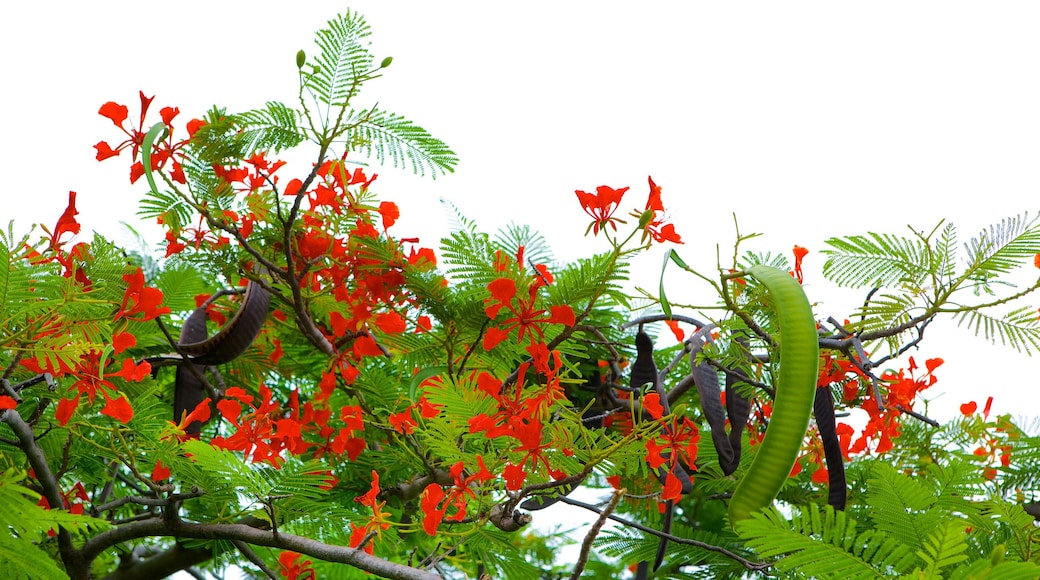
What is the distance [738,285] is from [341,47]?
802 mm

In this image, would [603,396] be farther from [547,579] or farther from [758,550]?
[547,579]

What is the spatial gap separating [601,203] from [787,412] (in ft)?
1.51

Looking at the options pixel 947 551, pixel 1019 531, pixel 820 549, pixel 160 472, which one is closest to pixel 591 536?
pixel 820 549

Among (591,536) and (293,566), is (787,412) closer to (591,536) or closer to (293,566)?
(591,536)

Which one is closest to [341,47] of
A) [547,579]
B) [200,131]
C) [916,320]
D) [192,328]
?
[200,131]

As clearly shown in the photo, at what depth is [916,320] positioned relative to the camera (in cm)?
149

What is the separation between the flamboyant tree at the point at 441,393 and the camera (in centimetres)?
119

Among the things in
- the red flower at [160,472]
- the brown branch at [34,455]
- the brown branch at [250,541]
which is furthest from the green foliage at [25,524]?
the red flower at [160,472]

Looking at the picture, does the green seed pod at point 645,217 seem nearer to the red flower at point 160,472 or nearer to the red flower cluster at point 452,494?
the red flower cluster at point 452,494

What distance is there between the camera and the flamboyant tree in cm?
119

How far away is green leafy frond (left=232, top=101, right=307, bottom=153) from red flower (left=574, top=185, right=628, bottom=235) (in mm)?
577

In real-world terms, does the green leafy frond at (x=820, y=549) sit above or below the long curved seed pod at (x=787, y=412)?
below

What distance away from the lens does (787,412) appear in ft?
3.39

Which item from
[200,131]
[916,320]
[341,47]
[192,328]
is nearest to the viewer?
[916,320]
